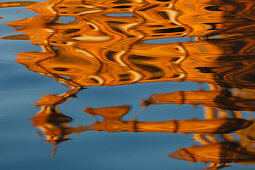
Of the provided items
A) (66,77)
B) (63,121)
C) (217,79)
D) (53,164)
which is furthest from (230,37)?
(53,164)

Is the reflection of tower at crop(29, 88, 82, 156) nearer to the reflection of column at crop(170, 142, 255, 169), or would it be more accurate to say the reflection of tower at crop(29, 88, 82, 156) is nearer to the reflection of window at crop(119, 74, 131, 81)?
the reflection of window at crop(119, 74, 131, 81)

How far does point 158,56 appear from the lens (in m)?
1.34

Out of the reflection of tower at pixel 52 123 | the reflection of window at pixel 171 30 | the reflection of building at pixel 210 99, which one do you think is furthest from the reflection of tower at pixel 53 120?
the reflection of window at pixel 171 30

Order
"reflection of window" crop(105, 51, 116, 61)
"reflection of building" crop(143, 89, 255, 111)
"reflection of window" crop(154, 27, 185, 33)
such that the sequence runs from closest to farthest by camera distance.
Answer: "reflection of building" crop(143, 89, 255, 111) → "reflection of window" crop(105, 51, 116, 61) → "reflection of window" crop(154, 27, 185, 33)

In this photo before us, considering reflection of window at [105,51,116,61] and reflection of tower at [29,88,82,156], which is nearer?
reflection of tower at [29,88,82,156]

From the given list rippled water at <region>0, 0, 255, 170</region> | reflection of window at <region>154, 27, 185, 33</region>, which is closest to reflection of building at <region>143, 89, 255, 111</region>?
rippled water at <region>0, 0, 255, 170</region>

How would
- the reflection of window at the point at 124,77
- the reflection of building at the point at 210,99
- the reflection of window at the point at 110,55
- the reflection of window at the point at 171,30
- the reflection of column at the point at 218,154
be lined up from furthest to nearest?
the reflection of window at the point at 171,30 → the reflection of window at the point at 110,55 → the reflection of window at the point at 124,77 → the reflection of building at the point at 210,99 → the reflection of column at the point at 218,154

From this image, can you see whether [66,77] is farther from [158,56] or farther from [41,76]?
[158,56]

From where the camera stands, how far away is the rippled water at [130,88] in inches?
32.4

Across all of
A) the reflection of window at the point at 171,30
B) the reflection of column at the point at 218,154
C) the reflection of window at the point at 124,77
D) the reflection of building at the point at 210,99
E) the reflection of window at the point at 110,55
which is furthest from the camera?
the reflection of window at the point at 171,30

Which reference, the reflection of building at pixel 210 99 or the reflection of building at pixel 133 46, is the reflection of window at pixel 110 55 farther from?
the reflection of building at pixel 210 99

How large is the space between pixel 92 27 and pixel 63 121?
0.78 m

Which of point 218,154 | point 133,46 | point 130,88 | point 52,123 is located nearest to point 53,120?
point 52,123

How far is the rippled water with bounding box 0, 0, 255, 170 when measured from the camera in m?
0.82
